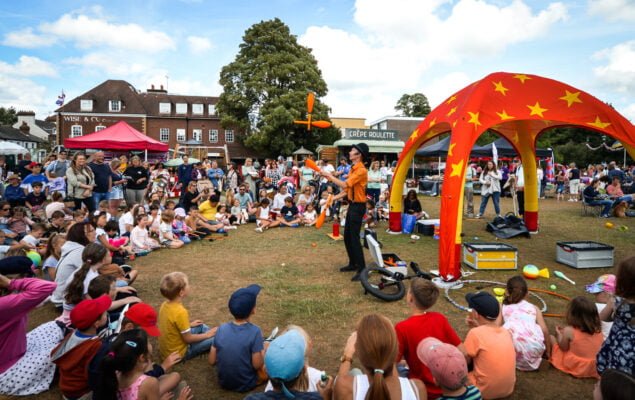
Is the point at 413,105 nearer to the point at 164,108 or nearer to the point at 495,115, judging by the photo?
the point at 164,108

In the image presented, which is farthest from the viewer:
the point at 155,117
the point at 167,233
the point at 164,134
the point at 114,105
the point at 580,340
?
the point at 164,134

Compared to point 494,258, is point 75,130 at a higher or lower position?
higher

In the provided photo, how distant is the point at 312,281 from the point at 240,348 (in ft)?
10.1

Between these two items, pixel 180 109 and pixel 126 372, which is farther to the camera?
pixel 180 109

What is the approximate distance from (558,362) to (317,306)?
271cm

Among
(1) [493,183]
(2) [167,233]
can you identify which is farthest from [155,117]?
(1) [493,183]

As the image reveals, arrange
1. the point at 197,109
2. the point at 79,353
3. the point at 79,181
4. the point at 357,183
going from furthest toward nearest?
the point at 197,109
the point at 79,181
the point at 357,183
the point at 79,353

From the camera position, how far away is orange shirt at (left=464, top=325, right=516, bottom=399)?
117 inches

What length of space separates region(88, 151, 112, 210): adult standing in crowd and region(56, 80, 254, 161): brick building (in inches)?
1102

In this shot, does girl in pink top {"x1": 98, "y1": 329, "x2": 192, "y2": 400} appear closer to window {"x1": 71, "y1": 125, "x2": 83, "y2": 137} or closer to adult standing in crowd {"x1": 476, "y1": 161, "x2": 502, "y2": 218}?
adult standing in crowd {"x1": 476, "y1": 161, "x2": 502, "y2": 218}

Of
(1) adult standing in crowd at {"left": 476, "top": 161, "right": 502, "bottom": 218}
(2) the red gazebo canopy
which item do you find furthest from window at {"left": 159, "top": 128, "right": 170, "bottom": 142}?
(1) adult standing in crowd at {"left": 476, "top": 161, "right": 502, "bottom": 218}

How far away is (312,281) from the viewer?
614 centimetres

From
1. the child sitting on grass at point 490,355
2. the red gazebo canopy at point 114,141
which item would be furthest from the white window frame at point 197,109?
the child sitting on grass at point 490,355

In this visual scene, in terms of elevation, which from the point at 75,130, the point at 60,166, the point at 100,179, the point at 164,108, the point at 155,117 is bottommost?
the point at 100,179
